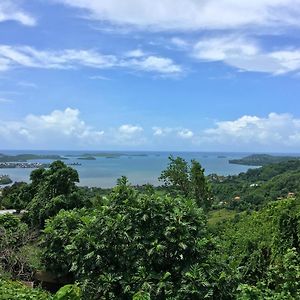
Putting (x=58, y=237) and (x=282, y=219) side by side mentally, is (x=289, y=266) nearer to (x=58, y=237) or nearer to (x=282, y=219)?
(x=282, y=219)

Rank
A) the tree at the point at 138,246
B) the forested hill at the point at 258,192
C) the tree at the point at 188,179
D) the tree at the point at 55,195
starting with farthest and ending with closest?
the forested hill at the point at 258,192, the tree at the point at 188,179, the tree at the point at 55,195, the tree at the point at 138,246

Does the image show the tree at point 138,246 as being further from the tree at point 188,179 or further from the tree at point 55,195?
the tree at point 188,179

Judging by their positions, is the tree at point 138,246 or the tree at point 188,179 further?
the tree at point 188,179

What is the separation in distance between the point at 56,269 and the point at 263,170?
239 ft

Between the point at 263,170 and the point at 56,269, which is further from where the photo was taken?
the point at 263,170

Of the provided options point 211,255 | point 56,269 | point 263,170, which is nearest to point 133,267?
point 211,255

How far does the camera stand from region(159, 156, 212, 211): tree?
18.3 m

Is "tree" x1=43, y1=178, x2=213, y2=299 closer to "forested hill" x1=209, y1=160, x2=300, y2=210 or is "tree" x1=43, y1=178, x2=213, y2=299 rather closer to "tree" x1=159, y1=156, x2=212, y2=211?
"tree" x1=159, y1=156, x2=212, y2=211

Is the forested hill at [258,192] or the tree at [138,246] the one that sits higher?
the tree at [138,246]

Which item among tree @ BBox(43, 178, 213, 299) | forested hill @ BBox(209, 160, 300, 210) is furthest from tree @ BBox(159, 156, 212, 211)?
forested hill @ BBox(209, 160, 300, 210)

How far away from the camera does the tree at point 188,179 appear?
60.1 feet

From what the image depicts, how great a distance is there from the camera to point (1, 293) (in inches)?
236

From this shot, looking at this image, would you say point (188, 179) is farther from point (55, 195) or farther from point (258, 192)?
point (258, 192)

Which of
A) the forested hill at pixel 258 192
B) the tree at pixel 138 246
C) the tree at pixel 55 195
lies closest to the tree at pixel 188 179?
the tree at pixel 55 195
